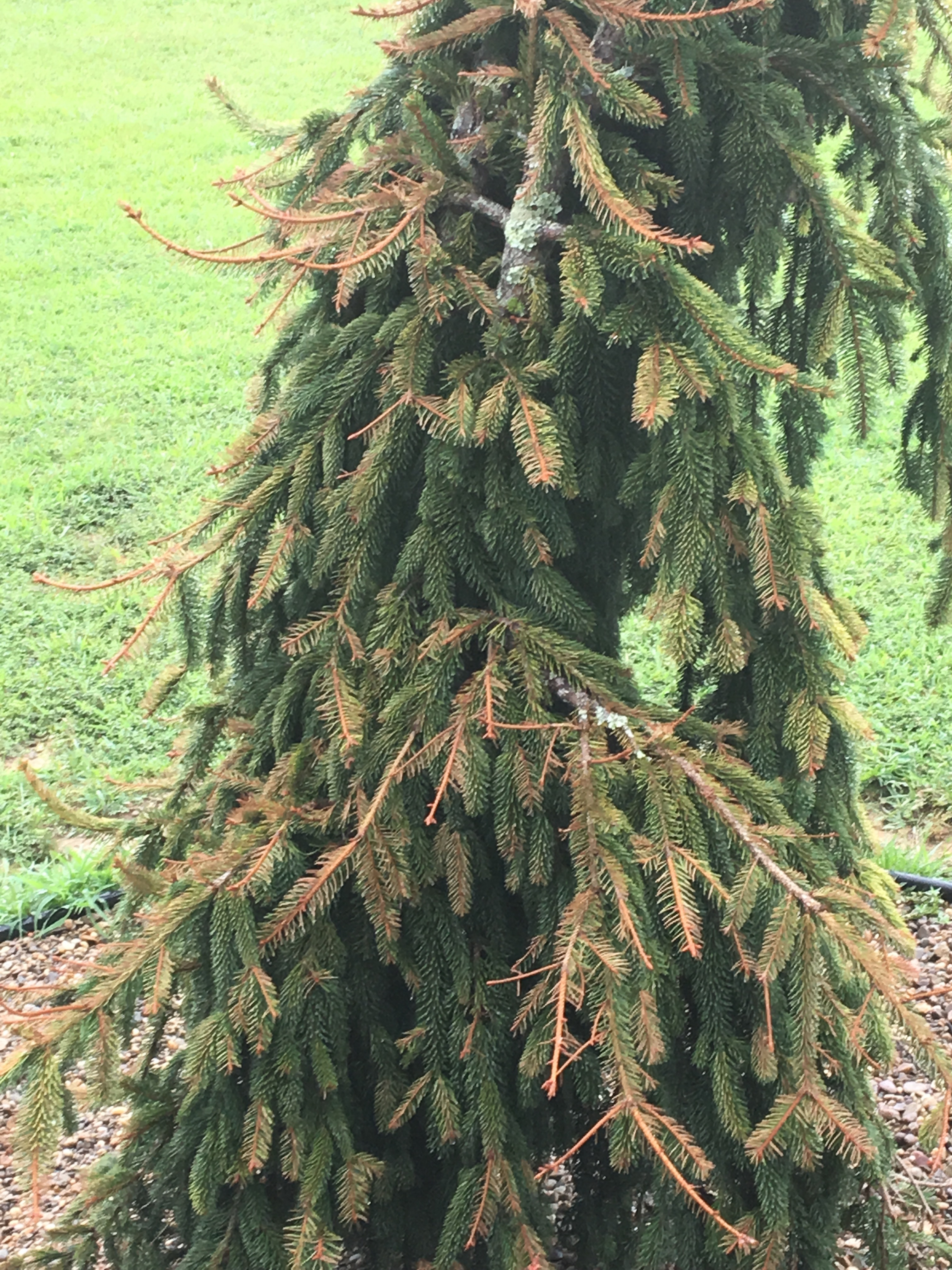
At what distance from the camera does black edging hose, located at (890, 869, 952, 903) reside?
371 centimetres

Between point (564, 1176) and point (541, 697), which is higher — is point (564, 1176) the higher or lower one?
the lower one

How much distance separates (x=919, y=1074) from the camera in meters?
3.03

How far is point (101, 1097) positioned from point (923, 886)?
9.44 feet

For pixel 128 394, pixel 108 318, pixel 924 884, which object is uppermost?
pixel 108 318

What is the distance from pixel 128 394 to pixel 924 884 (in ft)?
21.1

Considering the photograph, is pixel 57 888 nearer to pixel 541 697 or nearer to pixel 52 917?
pixel 52 917

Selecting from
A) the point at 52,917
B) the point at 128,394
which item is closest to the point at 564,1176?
the point at 52,917

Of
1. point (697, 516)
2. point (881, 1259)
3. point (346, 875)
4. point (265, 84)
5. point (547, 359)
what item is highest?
point (265, 84)

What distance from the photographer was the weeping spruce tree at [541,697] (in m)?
1.69

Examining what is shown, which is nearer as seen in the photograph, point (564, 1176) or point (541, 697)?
point (541, 697)

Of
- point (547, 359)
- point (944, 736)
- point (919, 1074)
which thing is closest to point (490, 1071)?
point (547, 359)

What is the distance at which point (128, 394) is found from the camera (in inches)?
316

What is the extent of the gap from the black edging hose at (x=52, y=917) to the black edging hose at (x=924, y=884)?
2661 millimetres

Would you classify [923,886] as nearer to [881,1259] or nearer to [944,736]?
[944,736]
